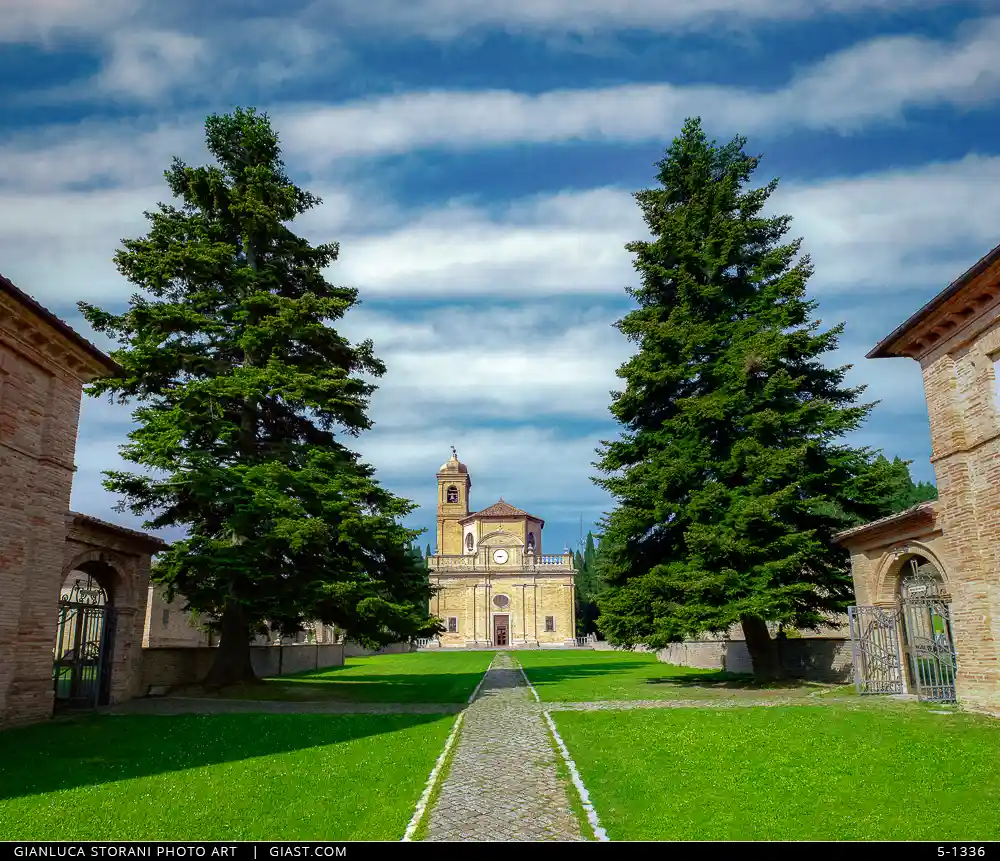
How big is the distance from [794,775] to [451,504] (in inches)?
2791

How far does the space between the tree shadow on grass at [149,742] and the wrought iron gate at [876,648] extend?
346 inches

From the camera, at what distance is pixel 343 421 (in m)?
20.7

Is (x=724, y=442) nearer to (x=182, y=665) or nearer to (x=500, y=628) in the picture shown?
(x=182, y=665)

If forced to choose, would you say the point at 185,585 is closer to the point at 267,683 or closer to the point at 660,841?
the point at 267,683

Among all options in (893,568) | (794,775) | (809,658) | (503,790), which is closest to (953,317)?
(893,568)

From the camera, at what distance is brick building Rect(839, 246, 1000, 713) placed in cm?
1197

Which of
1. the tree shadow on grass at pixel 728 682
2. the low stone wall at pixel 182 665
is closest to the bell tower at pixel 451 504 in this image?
the low stone wall at pixel 182 665

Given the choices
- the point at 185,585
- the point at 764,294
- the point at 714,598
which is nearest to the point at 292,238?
the point at 185,585

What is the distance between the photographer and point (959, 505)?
12.7m

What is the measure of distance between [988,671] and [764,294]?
10692 millimetres

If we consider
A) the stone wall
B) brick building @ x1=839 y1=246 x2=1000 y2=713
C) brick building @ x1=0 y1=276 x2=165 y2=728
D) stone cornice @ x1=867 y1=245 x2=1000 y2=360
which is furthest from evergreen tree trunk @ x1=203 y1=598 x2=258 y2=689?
stone cornice @ x1=867 y1=245 x2=1000 y2=360

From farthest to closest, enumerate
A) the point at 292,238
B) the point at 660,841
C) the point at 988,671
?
the point at 292,238 < the point at 988,671 < the point at 660,841

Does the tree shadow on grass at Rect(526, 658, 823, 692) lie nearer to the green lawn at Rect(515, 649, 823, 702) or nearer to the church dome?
the green lawn at Rect(515, 649, 823, 702)

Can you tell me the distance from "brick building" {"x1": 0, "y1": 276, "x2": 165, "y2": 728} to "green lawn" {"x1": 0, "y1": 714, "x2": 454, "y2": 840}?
101 centimetres
